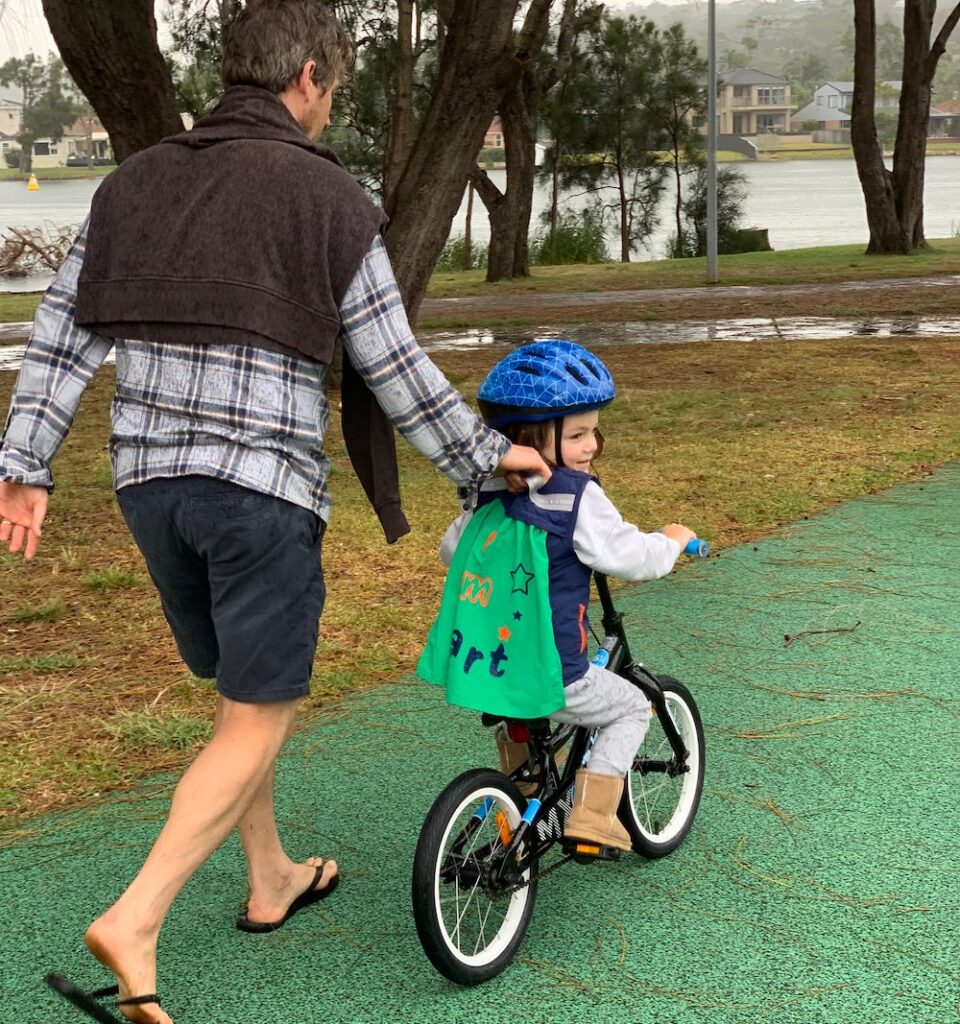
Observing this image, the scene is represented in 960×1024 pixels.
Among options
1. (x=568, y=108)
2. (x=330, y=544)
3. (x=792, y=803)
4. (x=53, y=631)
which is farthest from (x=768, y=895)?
(x=568, y=108)

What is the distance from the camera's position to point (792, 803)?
12.6 ft

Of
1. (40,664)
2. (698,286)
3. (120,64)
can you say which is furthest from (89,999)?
(698,286)

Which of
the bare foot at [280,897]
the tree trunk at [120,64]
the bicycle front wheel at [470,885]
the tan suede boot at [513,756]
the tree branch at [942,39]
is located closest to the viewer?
the bicycle front wheel at [470,885]

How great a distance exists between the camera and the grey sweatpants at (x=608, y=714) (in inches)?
120

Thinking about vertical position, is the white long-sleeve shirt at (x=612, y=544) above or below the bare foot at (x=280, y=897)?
above

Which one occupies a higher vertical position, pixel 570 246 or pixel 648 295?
pixel 648 295

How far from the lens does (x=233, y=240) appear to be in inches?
→ 102

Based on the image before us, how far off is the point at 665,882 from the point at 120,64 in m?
7.12

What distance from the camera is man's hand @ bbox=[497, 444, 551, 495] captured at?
112 inches

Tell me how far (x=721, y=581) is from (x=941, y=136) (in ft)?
572

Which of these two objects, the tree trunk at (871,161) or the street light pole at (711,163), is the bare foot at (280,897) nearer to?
the street light pole at (711,163)

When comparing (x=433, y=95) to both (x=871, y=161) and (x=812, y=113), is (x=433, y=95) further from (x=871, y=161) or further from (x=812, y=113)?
(x=812, y=113)

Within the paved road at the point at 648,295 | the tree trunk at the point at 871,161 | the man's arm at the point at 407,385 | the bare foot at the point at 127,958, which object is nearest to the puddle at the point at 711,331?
the paved road at the point at 648,295

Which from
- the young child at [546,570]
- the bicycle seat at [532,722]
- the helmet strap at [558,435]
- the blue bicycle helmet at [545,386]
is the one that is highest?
the blue bicycle helmet at [545,386]
